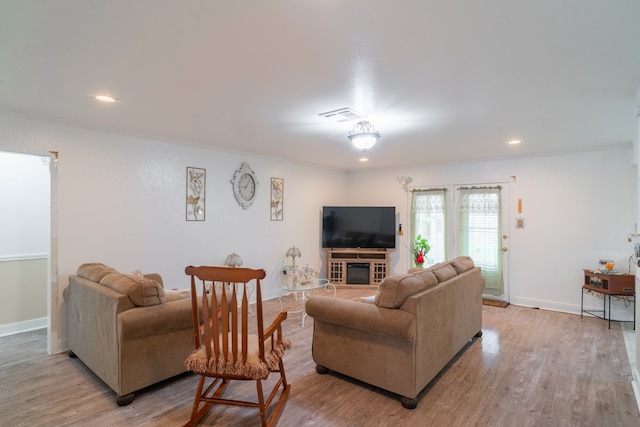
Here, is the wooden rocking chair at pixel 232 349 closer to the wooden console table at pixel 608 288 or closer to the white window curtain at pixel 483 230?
the wooden console table at pixel 608 288

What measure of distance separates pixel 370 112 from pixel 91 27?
7.08ft

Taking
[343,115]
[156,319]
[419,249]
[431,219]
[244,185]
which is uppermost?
[343,115]

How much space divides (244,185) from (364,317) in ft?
11.0

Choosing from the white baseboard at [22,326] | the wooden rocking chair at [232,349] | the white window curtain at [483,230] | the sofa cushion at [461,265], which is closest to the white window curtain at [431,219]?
the white window curtain at [483,230]

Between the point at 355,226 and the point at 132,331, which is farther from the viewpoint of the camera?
the point at 355,226

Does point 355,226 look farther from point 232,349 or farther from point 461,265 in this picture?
point 232,349

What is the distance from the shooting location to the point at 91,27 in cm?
173

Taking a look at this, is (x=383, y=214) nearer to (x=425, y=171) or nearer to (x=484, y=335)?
(x=425, y=171)

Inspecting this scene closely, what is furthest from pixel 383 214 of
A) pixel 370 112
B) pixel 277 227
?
pixel 370 112

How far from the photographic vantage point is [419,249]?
20.3ft

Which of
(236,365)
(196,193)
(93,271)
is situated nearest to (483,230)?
(196,193)

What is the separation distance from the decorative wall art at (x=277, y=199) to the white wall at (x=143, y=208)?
0.10 metres

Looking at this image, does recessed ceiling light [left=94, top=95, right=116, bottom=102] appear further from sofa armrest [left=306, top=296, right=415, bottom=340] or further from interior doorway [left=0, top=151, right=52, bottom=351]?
sofa armrest [left=306, top=296, right=415, bottom=340]

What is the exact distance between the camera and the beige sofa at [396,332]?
2.44 m
